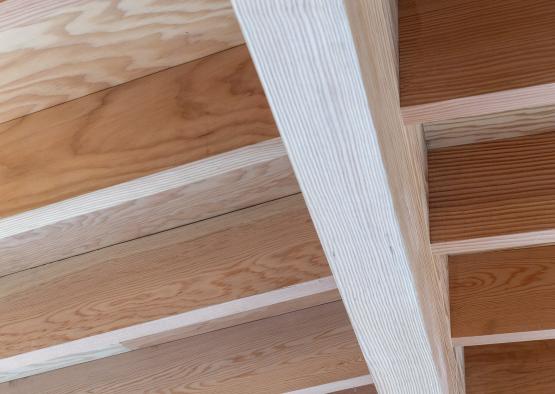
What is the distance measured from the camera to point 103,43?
1325mm

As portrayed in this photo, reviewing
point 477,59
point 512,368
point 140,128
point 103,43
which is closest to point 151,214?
point 140,128

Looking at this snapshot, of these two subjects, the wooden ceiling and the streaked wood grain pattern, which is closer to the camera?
the wooden ceiling

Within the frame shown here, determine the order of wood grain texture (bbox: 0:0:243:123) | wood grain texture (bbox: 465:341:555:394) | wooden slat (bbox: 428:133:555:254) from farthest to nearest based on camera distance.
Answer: wood grain texture (bbox: 465:341:555:394), wooden slat (bbox: 428:133:555:254), wood grain texture (bbox: 0:0:243:123)

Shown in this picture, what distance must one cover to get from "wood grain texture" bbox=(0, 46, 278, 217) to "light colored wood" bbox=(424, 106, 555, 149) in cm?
52

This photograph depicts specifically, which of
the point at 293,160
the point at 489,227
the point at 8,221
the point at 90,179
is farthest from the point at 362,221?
the point at 8,221

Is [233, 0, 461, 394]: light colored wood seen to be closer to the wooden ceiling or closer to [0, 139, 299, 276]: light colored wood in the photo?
the wooden ceiling

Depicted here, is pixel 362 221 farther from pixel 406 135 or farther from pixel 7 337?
pixel 7 337

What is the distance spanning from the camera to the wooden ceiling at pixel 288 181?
0.99 metres

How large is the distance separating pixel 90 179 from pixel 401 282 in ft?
1.95

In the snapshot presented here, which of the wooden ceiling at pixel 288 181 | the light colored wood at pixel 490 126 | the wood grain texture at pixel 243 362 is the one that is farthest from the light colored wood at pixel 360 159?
the wood grain texture at pixel 243 362

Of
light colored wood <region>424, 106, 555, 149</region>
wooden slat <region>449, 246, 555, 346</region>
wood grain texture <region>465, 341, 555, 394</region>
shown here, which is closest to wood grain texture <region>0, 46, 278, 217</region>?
light colored wood <region>424, 106, 555, 149</region>

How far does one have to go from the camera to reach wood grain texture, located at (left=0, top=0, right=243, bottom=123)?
1283 mm

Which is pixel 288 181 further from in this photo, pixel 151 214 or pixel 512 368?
pixel 512 368

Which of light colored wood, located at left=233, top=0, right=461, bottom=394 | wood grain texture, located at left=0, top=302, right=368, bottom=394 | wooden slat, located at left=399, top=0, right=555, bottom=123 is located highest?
wood grain texture, located at left=0, top=302, right=368, bottom=394
